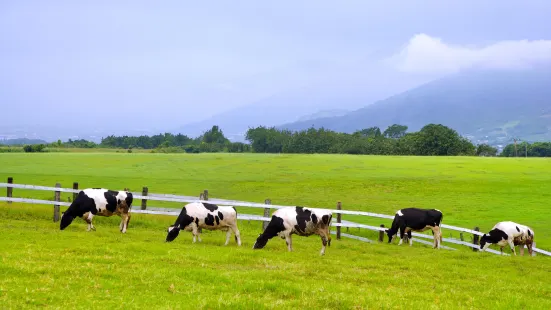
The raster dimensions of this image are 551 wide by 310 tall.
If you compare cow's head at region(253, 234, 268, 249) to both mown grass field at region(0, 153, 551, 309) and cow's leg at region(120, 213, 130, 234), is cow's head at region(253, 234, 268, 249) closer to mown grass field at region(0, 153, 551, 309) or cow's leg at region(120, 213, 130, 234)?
mown grass field at region(0, 153, 551, 309)

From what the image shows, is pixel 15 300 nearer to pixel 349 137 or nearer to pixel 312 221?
pixel 312 221

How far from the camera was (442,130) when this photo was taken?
14650cm

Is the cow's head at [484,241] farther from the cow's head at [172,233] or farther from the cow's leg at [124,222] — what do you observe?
the cow's leg at [124,222]

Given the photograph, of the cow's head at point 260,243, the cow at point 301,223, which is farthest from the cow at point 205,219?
the cow at point 301,223

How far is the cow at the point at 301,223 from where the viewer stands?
64.7ft

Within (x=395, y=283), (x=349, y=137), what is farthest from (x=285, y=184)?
(x=349, y=137)

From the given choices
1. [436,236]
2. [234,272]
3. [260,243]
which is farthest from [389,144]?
[234,272]

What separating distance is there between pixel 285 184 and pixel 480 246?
3611 centimetres

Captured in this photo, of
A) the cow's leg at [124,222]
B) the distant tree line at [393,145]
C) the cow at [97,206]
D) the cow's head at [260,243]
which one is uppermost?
the distant tree line at [393,145]

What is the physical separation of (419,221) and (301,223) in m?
9.21

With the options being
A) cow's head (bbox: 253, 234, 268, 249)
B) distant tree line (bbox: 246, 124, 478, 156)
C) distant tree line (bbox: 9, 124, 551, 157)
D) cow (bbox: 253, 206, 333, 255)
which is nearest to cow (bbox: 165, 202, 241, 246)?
cow's head (bbox: 253, 234, 268, 249)

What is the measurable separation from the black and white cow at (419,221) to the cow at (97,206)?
12855 mm

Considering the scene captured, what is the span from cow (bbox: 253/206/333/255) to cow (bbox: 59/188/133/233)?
598cm

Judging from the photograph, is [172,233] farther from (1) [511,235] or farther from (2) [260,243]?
(1) [511,235]
